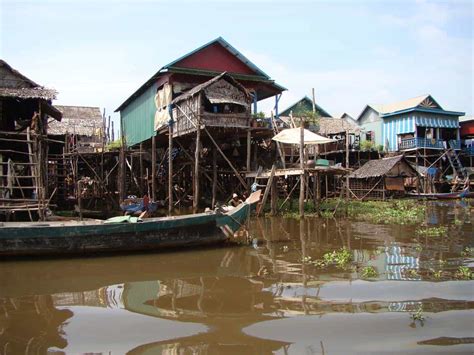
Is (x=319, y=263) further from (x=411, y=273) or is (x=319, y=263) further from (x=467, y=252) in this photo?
(x=467, y=252)

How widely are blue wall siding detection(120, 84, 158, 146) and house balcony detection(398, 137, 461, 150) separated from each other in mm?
21136

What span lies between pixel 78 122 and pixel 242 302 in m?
24.3

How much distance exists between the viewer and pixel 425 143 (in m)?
33.2

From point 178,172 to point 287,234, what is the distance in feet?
29.4

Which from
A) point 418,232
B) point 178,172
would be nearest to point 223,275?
point 418,232

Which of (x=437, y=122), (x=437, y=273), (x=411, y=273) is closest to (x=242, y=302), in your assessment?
(x=411, y=273)

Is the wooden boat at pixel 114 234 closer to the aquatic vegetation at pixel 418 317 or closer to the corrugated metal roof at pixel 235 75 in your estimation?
the aquatic vegetation at pixel 418 317

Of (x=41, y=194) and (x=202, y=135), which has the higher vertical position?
(x=202, y=135)

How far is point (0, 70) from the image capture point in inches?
584

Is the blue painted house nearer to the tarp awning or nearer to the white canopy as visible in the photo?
the tarp awning

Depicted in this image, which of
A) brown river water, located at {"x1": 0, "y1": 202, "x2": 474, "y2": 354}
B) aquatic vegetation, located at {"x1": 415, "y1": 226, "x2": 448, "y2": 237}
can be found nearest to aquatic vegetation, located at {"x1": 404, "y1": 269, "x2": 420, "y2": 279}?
brown river water, located at {"x1": 0, "y1": 202, "x2": 474, "y2": 354}

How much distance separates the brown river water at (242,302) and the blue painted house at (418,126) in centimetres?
2550

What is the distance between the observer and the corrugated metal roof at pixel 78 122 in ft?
84.6

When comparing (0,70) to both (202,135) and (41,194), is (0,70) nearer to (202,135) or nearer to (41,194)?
(41,194)
